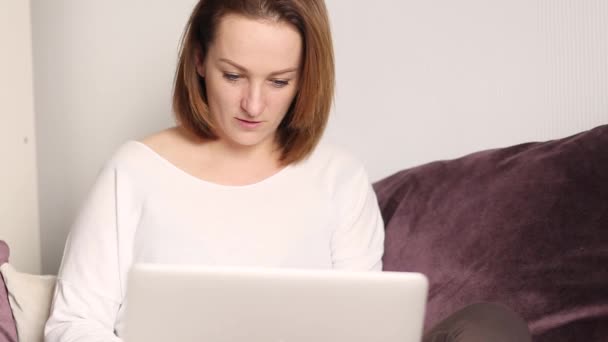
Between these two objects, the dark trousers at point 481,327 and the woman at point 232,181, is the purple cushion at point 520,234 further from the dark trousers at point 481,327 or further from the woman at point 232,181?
the dark trousers at point 481,327

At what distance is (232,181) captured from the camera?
6.30ft

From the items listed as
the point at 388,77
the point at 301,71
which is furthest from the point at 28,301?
the point at 388,77

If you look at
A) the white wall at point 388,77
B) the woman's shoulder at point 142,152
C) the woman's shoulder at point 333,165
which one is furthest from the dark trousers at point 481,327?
the white wall at point 388,77

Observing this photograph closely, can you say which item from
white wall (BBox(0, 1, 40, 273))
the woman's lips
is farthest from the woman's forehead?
white wall (BBox(0, 1, 40, 273))

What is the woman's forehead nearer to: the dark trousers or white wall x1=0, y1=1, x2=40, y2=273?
the dark trousers

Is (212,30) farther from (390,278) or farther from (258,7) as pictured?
(390,278)

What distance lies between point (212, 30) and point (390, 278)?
0.75 metres

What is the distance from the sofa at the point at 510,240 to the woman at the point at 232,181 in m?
0.13

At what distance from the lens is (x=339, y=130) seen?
2.56 metres

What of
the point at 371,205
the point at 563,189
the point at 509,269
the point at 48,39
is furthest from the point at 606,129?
the point at 48,39

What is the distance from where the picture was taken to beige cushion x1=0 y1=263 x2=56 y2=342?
6.09ft

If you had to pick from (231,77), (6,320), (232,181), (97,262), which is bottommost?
(6,320)

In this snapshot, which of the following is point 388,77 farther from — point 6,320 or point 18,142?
point 6,320

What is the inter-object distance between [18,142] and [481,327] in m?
1.50
